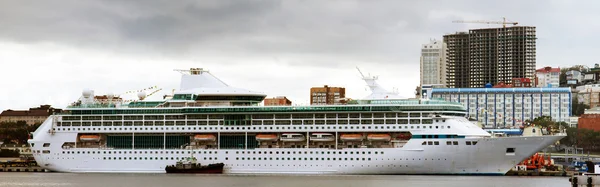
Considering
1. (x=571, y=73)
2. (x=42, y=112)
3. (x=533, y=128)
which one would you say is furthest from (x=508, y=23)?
(x=533, y=128)

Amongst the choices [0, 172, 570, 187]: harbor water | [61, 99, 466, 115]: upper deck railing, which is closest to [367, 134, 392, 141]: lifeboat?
[61, 99, 466, 115]: upper deck railing

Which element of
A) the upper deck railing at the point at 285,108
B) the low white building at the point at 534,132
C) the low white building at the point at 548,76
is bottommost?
the low white building at the point at 534,132

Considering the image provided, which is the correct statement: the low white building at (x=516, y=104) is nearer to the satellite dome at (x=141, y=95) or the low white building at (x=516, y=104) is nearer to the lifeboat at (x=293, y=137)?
the satellite dome at (x=141, y=95)

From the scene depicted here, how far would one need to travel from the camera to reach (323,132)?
67188 millimetres

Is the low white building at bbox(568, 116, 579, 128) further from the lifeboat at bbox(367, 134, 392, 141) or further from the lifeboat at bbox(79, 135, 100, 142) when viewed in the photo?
the lifeboat at bbox(79, 135, 100, 142)

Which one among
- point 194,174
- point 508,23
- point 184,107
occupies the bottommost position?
point 194,174

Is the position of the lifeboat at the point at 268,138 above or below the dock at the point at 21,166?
above

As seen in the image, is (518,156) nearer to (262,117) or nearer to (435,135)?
(435,135)

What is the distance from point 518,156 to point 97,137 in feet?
90.3

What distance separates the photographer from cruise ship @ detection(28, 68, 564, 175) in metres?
64.6

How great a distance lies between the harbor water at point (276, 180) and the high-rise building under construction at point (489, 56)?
104040mm

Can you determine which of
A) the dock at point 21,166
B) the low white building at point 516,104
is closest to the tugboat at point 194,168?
the dock at point 21,166

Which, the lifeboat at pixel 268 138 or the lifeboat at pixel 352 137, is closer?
the lifeboat at pixel 352 137

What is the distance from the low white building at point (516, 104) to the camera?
429ft
